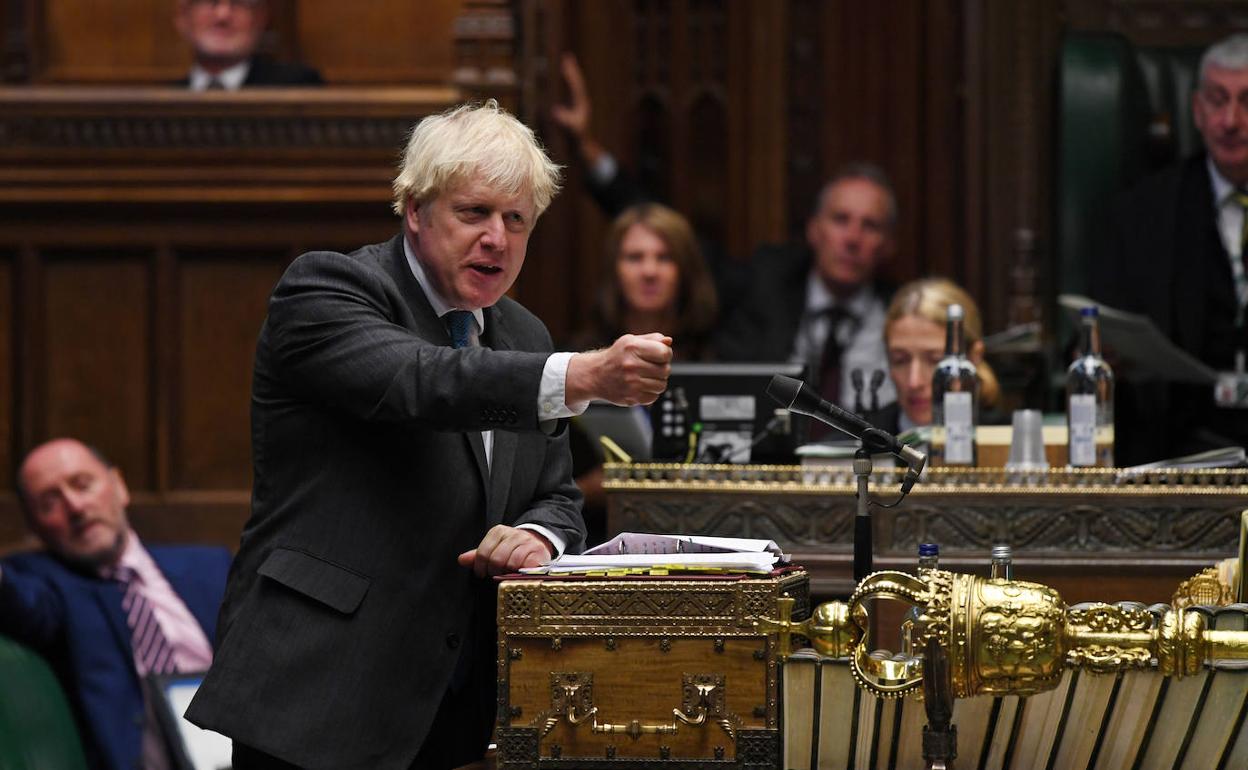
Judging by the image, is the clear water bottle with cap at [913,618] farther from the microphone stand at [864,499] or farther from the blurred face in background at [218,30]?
the blurred face in background at [218,30]

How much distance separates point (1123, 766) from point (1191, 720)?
4.2 inches

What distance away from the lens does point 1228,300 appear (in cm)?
528

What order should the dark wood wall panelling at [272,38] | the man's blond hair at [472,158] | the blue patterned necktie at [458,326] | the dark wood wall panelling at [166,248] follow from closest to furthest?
the man's blond hair at [472,158], the blue patterned necktie at [458,326], the dark wood wall panelling at [166,248], the dark wood wall panelling at [272,38]

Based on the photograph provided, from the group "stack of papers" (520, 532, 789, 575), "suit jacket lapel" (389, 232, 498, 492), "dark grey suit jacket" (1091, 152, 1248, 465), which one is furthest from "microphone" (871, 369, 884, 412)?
"suit jacket lapel" (389, 232, 498, 492)

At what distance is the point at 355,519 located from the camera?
8.19 ft

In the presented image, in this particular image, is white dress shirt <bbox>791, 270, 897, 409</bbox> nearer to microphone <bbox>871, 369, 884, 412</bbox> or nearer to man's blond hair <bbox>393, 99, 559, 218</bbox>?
microphone <bbox>871, 369, 884, 412</bbox>

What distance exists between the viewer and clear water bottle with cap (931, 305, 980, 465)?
388 centimetres

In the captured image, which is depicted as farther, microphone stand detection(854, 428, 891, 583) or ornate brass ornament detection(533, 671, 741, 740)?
microphone stand detection(854, 428, 891, 583)

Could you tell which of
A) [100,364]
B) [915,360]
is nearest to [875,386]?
[915,360]

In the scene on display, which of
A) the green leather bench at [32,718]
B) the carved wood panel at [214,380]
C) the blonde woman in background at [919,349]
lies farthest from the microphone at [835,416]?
the carved wood panel at [214,380]

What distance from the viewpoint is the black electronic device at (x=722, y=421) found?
409cm

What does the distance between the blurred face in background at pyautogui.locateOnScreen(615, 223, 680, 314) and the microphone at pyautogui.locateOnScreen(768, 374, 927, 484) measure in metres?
2.50

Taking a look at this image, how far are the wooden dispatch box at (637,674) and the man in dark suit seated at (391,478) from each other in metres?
0.17

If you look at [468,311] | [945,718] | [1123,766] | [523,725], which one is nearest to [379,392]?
[468,311]
